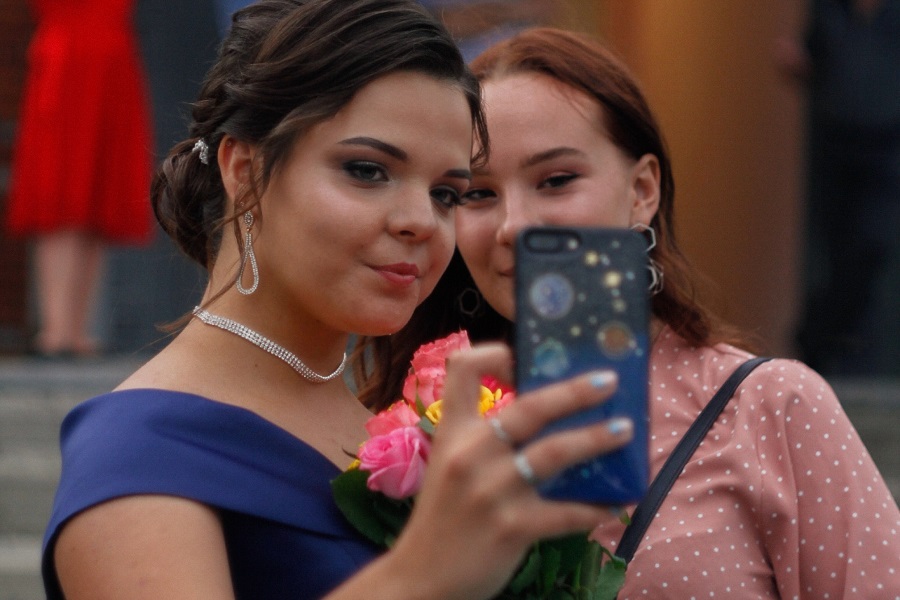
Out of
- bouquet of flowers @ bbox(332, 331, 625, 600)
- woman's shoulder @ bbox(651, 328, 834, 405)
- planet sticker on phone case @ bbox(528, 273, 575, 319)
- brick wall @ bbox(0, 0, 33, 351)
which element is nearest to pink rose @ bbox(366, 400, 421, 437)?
bouquet of flowers @ bbox(332, 331, 625, 600)

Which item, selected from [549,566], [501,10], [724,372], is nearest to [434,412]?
[549,566]

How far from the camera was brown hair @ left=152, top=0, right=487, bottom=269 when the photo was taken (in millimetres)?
1922

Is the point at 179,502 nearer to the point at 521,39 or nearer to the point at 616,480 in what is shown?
the point at 616,480

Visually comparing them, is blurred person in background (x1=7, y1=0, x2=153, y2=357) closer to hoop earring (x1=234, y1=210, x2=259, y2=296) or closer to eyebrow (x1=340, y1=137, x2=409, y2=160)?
hoop earring (x1=234, y1=210, x2=259, y2=296)

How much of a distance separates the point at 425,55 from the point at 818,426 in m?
0.95

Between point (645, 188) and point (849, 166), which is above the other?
point (645, 188)

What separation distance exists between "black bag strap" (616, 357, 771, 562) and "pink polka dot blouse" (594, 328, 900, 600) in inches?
0.5

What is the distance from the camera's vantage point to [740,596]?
7.33 feet

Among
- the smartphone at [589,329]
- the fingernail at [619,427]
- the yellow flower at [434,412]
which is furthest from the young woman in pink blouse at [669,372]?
the fingernail at [619,427]

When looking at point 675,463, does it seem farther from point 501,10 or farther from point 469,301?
point 501,10

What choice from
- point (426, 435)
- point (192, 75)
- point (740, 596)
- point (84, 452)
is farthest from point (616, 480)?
point (192, 75)

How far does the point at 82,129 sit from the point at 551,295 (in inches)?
178

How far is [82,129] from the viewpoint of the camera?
559 cm

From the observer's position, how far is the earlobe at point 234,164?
6.61 ft
